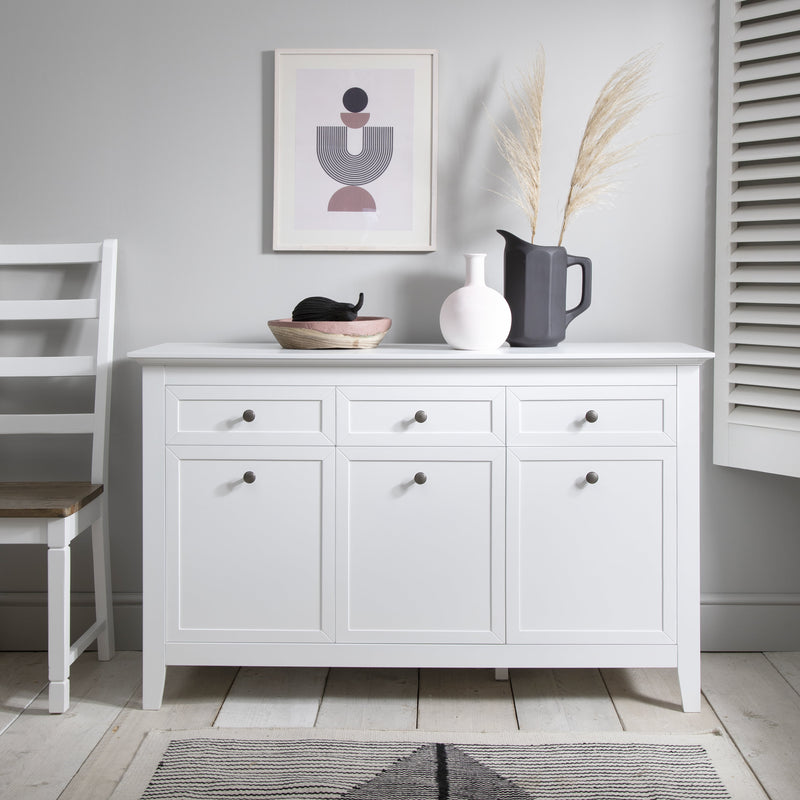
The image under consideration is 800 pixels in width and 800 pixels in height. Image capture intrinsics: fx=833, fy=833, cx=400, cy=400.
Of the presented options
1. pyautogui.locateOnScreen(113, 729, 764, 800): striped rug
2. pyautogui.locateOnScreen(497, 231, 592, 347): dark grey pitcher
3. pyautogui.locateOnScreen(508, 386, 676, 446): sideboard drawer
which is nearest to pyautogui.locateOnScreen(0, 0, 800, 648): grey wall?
pyautogui.locateOnScreen(497, 231, 592, 347): dark grey pitcher

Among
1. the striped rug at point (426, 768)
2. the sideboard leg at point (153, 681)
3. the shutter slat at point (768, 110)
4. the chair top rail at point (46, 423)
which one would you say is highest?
the shutter slat at point (768, 110)

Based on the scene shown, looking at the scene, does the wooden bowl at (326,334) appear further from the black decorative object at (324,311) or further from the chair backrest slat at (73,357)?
the chair backrest slat at (73,357)

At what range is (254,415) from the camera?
6.77 ft

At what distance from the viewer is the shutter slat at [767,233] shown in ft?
7.41

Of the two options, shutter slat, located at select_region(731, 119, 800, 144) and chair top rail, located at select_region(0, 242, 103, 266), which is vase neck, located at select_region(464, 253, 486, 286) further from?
chair top rail, located at select_region(0, 242, 103, 266)

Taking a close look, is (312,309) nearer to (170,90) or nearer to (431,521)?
(431,521)

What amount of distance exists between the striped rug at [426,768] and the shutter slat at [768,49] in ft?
5.84

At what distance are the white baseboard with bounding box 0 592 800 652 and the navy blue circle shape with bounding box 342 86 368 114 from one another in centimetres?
159

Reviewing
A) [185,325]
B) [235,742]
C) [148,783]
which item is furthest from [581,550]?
[185,325]

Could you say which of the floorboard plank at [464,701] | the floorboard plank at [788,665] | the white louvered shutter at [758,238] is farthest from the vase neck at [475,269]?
the floorboard plank at [788,665]

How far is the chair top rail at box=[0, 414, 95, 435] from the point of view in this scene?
2.38 meters

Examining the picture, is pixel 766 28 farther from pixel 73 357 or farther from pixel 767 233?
pixel 73 357

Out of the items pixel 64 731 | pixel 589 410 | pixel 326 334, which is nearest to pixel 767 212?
pixel 589 410

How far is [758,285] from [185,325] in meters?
1.66
